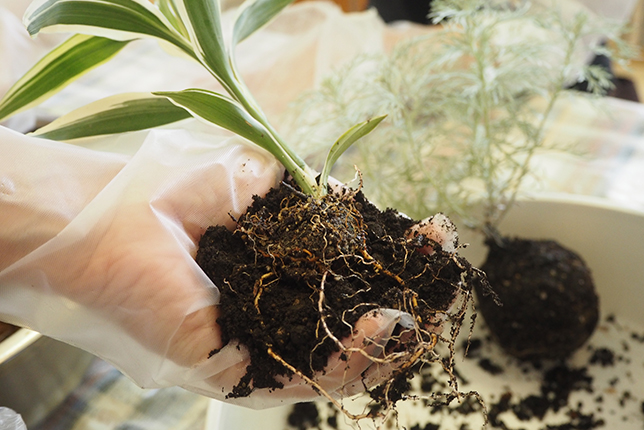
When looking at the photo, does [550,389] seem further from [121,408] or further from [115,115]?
[115,115]

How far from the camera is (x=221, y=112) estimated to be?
1.85ft

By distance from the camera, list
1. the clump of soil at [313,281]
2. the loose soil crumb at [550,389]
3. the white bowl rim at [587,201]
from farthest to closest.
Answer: the white bowl rim at [587,201]
the loose soil crumb at [550,389]
the clump of soil at [313,281]

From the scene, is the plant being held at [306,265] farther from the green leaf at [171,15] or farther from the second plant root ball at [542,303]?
the second plant root ball at [542,303]

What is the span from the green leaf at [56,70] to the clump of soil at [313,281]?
0.36m

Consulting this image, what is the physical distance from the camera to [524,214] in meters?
1.01

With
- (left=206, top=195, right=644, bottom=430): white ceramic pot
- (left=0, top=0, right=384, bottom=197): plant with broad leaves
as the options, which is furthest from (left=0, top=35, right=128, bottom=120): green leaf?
(left=206, top=195, right=644, bottom=430): white ceramic pot

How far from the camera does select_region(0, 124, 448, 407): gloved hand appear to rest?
1.69 ft

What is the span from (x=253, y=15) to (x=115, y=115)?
0.27m

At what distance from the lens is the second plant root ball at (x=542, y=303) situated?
34.1 inches

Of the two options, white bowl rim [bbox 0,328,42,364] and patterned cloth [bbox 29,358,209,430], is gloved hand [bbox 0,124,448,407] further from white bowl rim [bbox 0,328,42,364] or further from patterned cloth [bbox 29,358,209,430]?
patterned cloth [bbox 29,358,209,430]

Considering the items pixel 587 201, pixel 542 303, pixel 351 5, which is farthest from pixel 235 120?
pixel 351 5

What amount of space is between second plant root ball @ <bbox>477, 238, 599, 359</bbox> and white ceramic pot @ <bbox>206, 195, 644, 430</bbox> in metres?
0.08

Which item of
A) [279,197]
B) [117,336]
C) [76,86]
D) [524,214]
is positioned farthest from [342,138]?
[76,86]

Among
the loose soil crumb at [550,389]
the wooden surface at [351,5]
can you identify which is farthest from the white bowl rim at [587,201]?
the wooden surface at [351,5]
